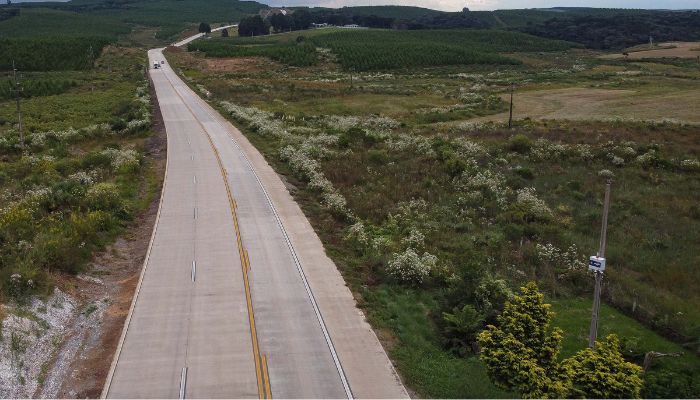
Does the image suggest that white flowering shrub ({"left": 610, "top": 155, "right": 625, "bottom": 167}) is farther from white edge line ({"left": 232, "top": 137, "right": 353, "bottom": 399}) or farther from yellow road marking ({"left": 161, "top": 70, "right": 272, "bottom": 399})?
yellow road marking ({"left": 161, "top": 70, "right": 272, "bottom": 399})

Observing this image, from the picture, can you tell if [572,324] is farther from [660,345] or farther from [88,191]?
[88,191]

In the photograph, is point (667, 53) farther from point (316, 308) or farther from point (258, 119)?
point (316, 308)

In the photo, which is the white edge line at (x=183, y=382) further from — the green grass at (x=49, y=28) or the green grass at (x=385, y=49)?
the green grass at (x=49, y=28)

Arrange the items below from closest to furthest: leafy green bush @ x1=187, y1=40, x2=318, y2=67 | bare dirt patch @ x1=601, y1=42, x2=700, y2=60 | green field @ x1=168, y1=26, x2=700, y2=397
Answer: green field @ x1=168, y1=26, x2=700, y2=397 → leafy green bush @ x1=187, y1=40, x2=318, y2=67 → bare dirt patch @ x1=601, y1=42, x2=700, y2=60

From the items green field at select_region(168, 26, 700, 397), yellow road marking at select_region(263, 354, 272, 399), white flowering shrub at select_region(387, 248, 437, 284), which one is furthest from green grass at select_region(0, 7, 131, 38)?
yellow road marking at select_region(263, 354, 272, 399)

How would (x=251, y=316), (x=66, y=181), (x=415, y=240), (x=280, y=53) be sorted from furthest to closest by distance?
(x=280, y=53)
(x=66, y=181)
(x=415, y=240)
(x=251, y=316)

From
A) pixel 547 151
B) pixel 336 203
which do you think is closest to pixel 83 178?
pixel 336 203

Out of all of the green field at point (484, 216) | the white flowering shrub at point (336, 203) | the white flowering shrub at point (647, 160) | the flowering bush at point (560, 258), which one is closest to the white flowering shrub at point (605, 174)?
the green field at point (484, 216)
